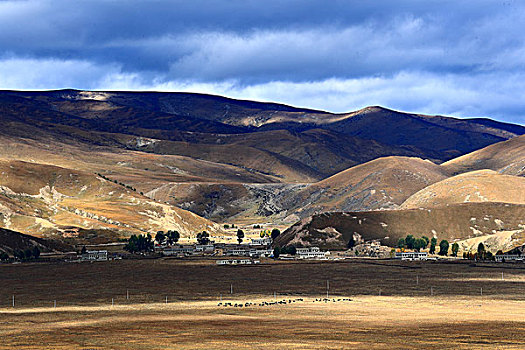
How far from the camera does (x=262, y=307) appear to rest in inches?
4218

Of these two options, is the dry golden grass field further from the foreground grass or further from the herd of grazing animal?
the herd of grazing animal

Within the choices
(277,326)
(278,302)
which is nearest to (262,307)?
(278,302)

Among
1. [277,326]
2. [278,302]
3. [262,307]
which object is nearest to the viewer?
[277,326]

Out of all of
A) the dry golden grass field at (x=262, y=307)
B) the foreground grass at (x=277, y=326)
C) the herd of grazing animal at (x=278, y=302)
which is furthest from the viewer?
the herd of grazing animal at (x=278, y=302)

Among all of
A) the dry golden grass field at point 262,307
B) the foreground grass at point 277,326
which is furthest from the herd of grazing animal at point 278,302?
the foreground grass at point 277,326

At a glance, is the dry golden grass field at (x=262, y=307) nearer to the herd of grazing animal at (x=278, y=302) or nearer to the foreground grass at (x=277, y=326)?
the foreground grass at (x=277, y=326)

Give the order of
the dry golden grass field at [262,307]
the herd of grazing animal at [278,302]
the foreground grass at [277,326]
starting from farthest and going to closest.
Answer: the herd of grazing animal at [278,302] < the dry golden grass field at [262,307] < the foreground grass at [277,326]

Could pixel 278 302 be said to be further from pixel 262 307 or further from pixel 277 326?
pixel 277 326

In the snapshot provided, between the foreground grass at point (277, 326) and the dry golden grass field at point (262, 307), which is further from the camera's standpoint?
the dry golden grass field at point (262, 307)

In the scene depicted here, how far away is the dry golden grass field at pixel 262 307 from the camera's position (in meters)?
71.2

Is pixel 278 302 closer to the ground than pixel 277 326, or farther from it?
closer to the ground

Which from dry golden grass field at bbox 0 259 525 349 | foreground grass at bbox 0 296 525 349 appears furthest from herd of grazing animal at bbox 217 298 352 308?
foreground grass at bbox 0 296 525 349

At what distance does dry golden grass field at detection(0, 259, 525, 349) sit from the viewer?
7119cm

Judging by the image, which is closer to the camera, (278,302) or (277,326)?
(277,326)
